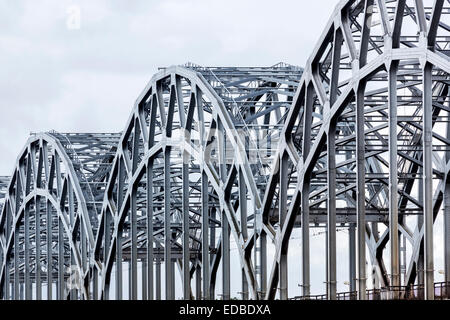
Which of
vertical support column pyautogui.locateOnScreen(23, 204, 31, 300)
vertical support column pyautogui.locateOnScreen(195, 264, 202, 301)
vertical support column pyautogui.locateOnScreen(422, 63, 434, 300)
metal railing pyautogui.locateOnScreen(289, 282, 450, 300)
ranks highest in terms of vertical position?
vertical support column pyautogui.locateOnScreen(23, 204, 31, 300)

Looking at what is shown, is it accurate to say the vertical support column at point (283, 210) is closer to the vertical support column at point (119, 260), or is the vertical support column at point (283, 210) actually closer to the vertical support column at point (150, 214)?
the vertical support column at point (150, 214)

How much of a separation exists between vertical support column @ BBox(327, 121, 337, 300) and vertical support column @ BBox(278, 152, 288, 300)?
6409 millimetres

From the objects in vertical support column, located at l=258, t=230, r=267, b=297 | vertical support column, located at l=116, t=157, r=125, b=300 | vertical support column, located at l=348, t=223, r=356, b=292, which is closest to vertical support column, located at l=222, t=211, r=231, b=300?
vertical support column, located at l=258, t=230, r=267, b=297

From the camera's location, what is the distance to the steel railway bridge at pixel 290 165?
55094 mm

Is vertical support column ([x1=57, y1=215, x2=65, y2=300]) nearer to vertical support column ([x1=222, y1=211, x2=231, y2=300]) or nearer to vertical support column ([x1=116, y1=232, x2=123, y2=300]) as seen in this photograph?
vertical support column ([x1=116, y1=232, x2=123, y2=300])

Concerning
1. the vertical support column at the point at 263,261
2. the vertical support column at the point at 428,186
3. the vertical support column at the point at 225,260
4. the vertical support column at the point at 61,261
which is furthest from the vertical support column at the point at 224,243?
the vertical support column at the point at 61,261

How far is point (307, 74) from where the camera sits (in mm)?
63656

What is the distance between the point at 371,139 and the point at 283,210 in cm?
486

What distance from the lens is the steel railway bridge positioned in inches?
2169

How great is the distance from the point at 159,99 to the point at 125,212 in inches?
446

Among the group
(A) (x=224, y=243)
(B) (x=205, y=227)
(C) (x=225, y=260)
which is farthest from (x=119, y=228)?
(C) (x=225, y=260)

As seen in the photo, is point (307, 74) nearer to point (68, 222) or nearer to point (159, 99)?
point (159, 99)

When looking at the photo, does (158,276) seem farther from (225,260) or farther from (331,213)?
(331,213)
